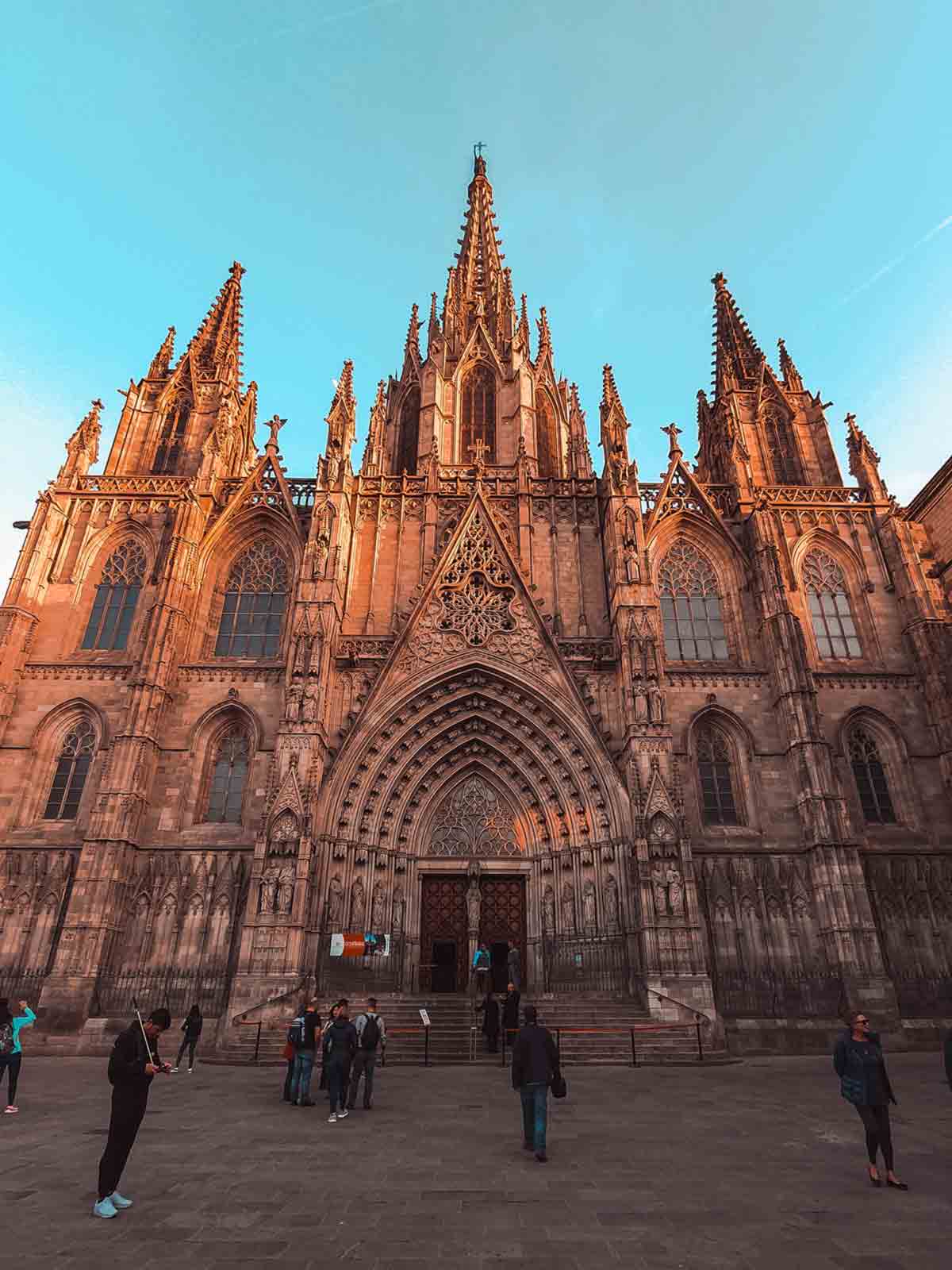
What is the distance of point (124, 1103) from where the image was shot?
513 centimetres

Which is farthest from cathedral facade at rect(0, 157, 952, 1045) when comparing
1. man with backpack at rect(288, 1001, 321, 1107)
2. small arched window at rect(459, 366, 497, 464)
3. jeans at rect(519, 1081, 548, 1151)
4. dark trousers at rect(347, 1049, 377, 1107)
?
jeans at rect(519, 1081, 548, 1151)

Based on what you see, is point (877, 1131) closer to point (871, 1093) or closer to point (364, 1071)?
point (871, 1093)

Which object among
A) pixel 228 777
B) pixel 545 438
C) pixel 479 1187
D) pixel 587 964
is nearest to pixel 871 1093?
pixel 479 1187

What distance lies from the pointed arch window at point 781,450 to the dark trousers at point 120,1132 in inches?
1105

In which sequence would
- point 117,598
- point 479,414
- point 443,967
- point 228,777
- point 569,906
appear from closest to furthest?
point 569,906 → point 443,967 → point 228,777 → point 117,598 → point 479,414

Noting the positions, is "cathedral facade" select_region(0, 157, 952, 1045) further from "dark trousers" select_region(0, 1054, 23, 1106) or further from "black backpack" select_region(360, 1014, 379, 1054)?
"black backpack" select_region(360, 1014, 379, 1054)

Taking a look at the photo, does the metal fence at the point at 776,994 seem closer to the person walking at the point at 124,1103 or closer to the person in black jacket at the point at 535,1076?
the person in black jacket at the point at 535,1076

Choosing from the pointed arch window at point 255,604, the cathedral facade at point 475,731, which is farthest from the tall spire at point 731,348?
the pointed arch window at point 255,604

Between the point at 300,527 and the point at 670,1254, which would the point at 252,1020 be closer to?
the point at 670,1254

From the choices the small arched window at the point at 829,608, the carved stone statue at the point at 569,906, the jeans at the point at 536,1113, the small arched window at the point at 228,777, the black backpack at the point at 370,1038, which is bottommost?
the jeans at the point at 536,1113

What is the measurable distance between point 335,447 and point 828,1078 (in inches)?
875

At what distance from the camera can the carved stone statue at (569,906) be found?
733 inches

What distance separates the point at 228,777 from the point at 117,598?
7846 millimetres

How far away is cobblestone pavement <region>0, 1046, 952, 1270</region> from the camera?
4.50 m
